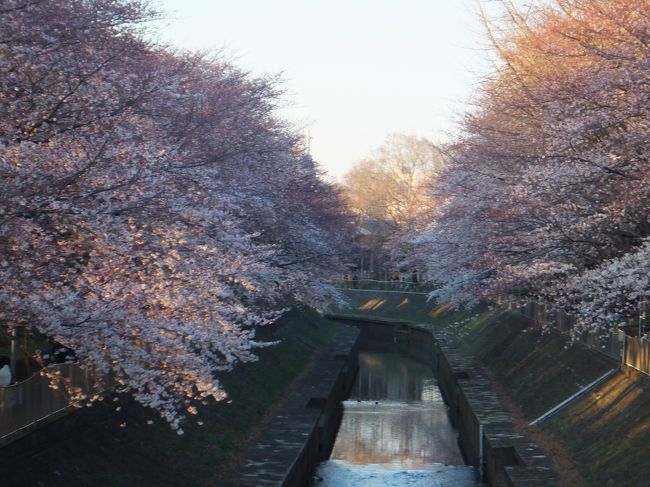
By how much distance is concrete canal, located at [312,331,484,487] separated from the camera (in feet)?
88.4

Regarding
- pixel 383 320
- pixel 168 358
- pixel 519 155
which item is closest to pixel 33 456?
pixel 168 358

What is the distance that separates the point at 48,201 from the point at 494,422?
730 inches

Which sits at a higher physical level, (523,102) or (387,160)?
(387,160)

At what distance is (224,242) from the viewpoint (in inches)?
829

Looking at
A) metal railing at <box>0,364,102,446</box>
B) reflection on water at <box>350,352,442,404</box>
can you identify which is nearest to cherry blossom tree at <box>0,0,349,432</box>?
metal railing at <box>0,364,102,446</box>

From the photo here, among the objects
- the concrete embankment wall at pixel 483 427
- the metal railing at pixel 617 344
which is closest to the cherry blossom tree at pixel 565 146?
the metal railing at pixel 617 344

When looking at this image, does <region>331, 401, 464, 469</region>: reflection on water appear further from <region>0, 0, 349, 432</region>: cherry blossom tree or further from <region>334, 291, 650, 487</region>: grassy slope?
<region>0, 0, 349, 432</region>: cherry blossom tree

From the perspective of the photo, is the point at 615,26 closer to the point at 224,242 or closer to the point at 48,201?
the point at 224,242

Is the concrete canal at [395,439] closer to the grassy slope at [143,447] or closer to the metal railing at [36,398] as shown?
the grassy slope at [143,447]

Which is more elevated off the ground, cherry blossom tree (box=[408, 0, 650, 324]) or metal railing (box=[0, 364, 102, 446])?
cherry blossom tree (box=[408, 0, 650, 324])

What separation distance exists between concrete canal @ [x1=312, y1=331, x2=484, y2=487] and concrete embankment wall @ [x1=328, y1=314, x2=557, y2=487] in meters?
0.61

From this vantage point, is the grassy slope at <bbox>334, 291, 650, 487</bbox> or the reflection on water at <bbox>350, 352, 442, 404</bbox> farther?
the reflection on water at <bbox>350, 352, 442, 404</bbox>

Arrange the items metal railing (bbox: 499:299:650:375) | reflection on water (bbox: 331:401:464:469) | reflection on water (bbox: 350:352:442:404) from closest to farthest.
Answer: metal railing (bbox: 499:299:650:375)
reflection on water (bbox: 331:401:464:469)
reflection on water (bbox: 350:352:442:404)

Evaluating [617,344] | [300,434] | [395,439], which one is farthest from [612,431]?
[395,439]
